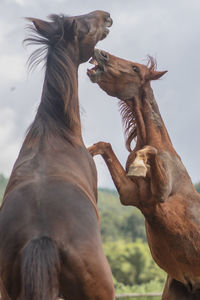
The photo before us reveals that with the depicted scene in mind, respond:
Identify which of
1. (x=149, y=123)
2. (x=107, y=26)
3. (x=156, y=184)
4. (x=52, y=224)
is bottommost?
(x=52, y=224)

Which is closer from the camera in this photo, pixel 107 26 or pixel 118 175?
pixel 107 26

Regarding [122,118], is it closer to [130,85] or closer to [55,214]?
[130,85]

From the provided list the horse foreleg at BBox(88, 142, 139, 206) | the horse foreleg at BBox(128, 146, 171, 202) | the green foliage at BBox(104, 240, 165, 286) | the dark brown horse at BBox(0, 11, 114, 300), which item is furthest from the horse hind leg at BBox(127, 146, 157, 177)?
the green foliage at BBox(104, 240, 165, 286)

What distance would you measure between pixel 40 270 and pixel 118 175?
2.81 m

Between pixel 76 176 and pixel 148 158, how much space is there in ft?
6.63

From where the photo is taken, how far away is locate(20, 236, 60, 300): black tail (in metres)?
3.22

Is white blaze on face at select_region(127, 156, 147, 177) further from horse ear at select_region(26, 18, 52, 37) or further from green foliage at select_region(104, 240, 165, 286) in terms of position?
green foliage at select_region(104, 240, 165, 286)

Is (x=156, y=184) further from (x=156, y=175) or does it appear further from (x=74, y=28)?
(x=74, y=28)

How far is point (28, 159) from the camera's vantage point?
3.84m

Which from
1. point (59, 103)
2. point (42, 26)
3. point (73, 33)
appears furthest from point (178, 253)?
point (42, 26)

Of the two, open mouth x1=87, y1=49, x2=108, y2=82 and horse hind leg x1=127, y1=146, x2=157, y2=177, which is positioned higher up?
open mouth x1=87, y1=49, x2=108, y2=82

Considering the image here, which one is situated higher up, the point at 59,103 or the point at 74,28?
the point at 74,28

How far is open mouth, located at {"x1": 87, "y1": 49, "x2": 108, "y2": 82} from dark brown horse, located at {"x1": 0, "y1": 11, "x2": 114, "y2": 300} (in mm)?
2012

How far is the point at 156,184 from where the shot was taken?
5.77 metres
